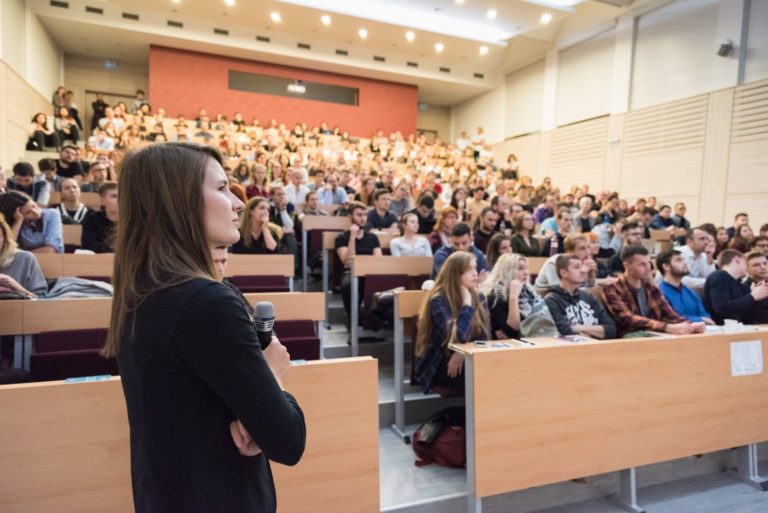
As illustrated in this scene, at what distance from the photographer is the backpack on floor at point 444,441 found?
1.85 m

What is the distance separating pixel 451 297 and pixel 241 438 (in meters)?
1.67

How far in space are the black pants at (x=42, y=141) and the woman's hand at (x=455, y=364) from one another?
27.4ft

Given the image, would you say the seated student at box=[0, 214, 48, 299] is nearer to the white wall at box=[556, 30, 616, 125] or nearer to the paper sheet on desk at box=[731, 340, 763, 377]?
the paper sheet on desk at box=[731, 340, 763, 377]

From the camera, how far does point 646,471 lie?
194cm

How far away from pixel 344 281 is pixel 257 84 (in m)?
9.24

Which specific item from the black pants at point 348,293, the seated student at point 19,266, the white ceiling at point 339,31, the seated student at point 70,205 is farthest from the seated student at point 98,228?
the white ceiling at point 339,31

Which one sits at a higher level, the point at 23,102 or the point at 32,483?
the point at 23,102

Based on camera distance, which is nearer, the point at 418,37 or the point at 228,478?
the point at 228,478

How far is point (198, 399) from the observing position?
1.78 ft

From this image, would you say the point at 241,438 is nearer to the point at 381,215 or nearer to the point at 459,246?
the point at 459,246

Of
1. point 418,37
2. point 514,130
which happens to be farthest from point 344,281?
point 514,130

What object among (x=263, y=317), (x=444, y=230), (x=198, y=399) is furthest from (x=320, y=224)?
(x=198, y=399)

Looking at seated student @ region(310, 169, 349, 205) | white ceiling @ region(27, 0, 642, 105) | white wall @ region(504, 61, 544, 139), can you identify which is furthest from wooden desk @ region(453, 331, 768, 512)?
white wall @ region(504, 61, 544, 139)

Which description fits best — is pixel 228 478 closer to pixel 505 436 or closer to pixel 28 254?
pixel 505 436
